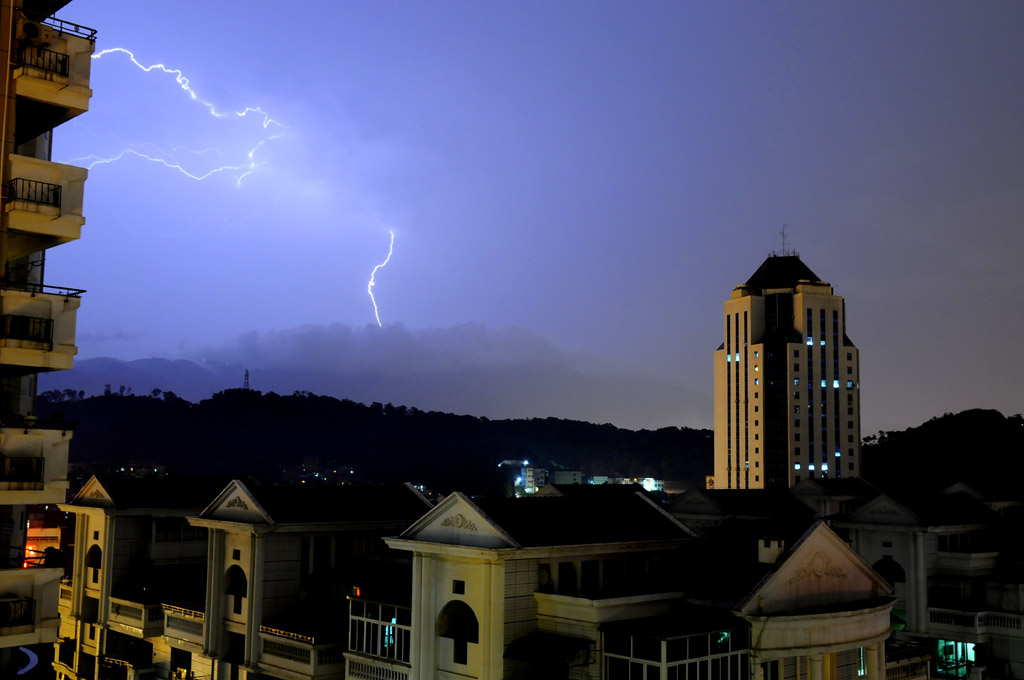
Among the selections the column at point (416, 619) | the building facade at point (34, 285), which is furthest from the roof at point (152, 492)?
the building facade at point (34, 285)

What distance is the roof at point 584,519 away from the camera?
34.4 m

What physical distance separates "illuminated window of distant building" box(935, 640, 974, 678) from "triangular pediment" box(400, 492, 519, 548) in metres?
25.0

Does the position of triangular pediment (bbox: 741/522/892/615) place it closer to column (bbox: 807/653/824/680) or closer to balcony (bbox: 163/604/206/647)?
column (bbox: 807/653/824/680)

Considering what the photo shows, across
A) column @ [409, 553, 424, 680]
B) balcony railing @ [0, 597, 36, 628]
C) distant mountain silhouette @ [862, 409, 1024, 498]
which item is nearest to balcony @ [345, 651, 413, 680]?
column @ [409, 553, 424, 680]

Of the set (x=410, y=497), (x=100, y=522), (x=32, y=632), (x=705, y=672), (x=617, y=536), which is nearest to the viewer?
(x=32, y=632)

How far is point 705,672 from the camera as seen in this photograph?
29.9m

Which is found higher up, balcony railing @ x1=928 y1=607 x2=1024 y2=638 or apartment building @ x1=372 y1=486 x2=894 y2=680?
apartment building @ x1=372 y1=486 x2=894 y2=680

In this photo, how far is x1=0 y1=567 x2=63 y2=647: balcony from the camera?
22781mm

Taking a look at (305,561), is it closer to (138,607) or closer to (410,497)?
(410,497)

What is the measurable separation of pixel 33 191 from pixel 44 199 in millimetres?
314

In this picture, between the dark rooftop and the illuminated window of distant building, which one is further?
the illuminated window of distant building

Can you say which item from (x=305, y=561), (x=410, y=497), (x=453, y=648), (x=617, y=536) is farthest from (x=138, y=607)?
(x=617, y=536)

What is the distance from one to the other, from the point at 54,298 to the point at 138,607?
31.3 meters

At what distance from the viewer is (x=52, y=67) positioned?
81.1 ft
